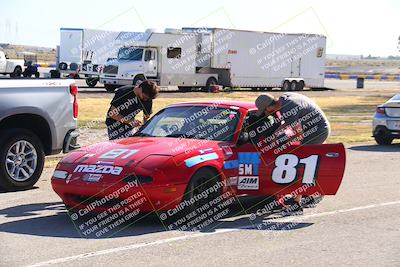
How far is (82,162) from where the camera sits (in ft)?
25.5

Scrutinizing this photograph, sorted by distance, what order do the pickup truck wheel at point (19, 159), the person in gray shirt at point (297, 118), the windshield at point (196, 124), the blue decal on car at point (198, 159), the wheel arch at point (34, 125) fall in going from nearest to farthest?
the blue decal on car at point (198, 159), the windshield at point (196, 124), the person in gray shirt at point (297, 118), the pickup truck wheel at point (19, 159), the wheel arch at point (34, 125)

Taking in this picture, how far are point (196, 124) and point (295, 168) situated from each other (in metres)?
1.31

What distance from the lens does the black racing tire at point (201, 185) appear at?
7602mm

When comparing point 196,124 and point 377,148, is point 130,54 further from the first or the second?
point 196,124

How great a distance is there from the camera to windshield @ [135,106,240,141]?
8438 millimetres

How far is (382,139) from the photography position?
54.1 ft

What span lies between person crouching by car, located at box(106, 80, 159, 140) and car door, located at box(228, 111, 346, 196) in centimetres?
176

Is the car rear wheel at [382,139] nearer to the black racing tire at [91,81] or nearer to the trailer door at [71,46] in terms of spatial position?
the black racing tire at [91,81]

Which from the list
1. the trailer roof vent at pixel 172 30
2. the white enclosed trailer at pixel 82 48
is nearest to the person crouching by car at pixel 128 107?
the trailer roof vent at pixel 172 30

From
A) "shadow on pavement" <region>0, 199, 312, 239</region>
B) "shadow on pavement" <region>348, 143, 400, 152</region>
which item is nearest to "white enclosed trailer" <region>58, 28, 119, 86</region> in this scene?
"shadow on pavement" <region>348, 143, 400, 152</region>

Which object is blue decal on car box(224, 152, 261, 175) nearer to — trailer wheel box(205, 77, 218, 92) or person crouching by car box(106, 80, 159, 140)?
person crouching by car box(106, 80, 159, 140)

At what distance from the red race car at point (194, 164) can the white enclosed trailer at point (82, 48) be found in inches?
1239

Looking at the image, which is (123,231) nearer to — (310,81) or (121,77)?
(121,77)

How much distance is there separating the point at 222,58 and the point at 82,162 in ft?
104
